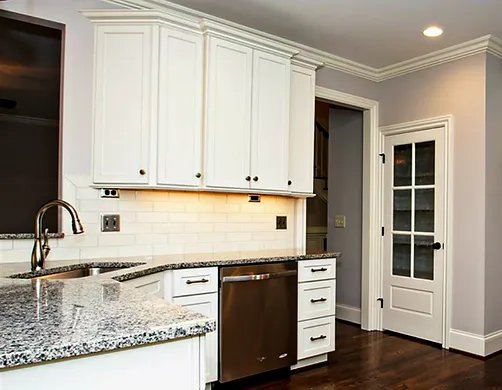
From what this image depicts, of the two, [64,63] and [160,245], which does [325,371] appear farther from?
[64,63]

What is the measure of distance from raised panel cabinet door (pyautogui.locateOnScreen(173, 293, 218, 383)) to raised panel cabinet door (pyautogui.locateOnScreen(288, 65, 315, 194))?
1194 mm

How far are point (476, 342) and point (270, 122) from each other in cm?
252

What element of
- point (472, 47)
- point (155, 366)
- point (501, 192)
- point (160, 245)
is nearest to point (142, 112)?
point (160, 245)

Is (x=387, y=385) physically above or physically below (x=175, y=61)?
below

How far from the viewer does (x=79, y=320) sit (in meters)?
1.07

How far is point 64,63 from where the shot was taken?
285 cm

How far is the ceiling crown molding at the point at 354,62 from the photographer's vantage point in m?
3.18

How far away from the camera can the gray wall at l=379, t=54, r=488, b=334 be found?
3.73 m

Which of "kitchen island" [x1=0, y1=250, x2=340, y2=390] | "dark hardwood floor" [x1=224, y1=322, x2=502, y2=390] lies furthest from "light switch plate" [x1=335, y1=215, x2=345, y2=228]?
"kitchen island" [x1=0, y1=250, x2=340, y2=390]

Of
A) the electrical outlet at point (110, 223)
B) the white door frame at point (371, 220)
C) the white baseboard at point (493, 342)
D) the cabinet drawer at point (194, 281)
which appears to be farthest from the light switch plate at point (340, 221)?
the electrical outlet at point (110, 223)

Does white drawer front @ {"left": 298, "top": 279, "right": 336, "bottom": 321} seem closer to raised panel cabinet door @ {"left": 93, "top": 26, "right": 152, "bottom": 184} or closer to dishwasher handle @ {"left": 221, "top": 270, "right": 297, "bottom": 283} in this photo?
dishwasher handle @ {"left": 221, "top": 270, "right": 297, "bottom": 283}

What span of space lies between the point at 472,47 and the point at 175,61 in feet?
8.54

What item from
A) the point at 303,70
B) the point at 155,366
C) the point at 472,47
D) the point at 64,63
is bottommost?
the point at 155,366

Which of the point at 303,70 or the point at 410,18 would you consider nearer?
the point at 410,18
